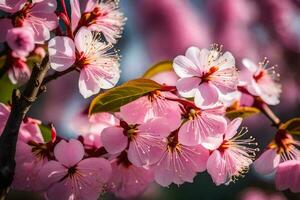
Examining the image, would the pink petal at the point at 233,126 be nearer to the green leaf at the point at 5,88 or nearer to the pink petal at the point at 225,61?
the pink petal at the point at 225,61

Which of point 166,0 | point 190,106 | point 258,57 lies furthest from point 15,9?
point 166,0

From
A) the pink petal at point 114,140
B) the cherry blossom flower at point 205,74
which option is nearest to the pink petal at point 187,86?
the cherry blossom flower at point 205,74

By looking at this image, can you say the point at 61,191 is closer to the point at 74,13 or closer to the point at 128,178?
the point at 128,178

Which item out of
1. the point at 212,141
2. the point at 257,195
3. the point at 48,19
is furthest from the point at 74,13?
the point at 257,195

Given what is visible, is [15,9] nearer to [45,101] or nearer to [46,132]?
[46,132]

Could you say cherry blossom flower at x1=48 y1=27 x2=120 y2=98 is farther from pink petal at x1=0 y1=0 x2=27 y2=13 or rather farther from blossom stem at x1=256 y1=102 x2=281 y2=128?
blossom stem at x1=256 y1=102 x2=281 y2=128

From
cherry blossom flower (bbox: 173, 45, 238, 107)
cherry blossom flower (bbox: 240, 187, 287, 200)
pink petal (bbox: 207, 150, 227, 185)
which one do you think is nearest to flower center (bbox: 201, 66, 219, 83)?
cherry blossom flower (bbox: 173, 45, 238, 107)
